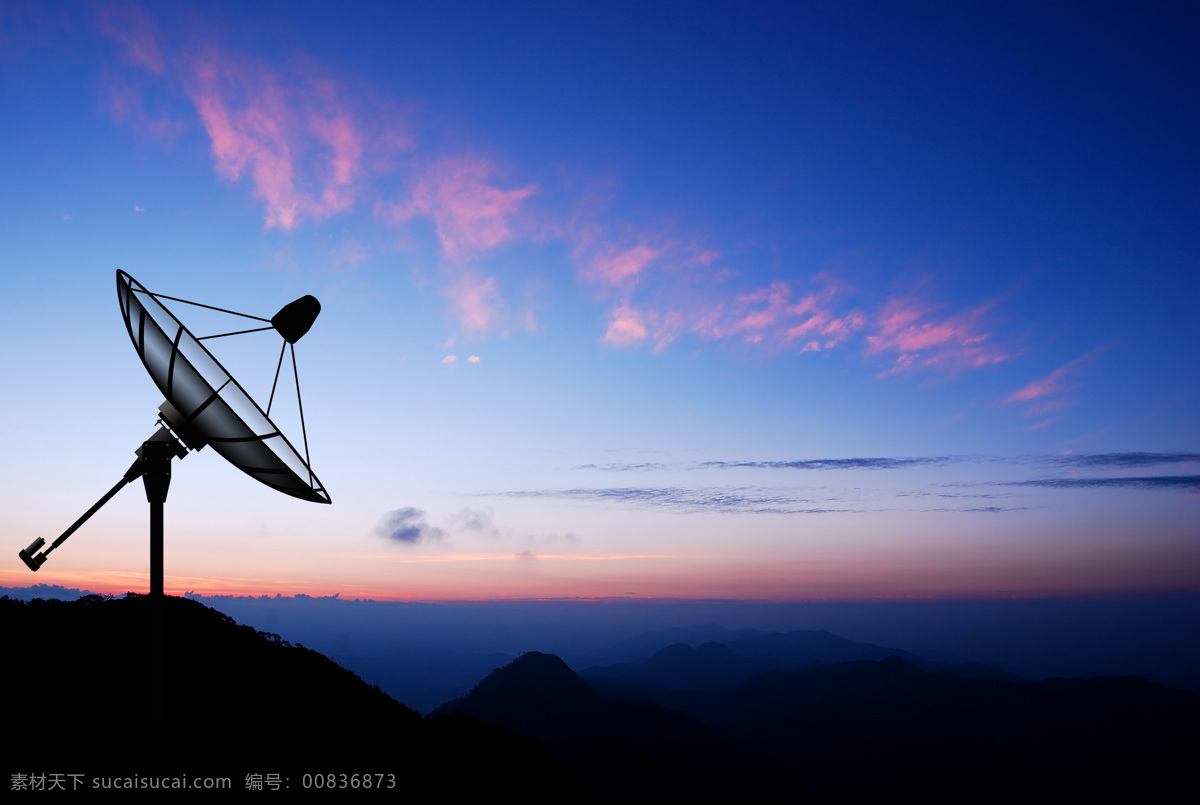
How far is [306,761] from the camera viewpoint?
3253 cm

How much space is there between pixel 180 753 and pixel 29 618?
13.0 m

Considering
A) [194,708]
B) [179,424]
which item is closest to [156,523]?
[179,424]

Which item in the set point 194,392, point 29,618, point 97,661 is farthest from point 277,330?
point 29,618

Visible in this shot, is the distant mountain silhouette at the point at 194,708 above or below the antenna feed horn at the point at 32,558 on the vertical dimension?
below

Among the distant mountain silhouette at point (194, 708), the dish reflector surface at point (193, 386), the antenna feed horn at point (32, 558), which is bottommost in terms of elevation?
the distant mountain silhouette at point (194, 708)

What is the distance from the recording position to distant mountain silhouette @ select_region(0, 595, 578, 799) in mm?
24281

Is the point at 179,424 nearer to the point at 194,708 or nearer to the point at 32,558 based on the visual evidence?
the point at 32,558

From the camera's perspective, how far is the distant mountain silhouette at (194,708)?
956 inches

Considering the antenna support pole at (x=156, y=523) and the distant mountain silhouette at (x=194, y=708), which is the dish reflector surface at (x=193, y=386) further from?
the distant mountain silhouette at (x=194, y=708)

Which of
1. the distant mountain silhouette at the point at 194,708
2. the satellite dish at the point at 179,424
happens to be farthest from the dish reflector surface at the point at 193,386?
the distant mountain silhouette at the point at 194,708

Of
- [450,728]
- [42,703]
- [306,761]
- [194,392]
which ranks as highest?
[194,392]

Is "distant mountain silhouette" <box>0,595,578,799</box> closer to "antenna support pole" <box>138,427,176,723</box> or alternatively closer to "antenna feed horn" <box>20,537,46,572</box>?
"antenna support pole" <box>138,427,176,723</box>

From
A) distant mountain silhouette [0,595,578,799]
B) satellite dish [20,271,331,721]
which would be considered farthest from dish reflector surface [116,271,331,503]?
distant mountain silhouette [0,595,578,799]

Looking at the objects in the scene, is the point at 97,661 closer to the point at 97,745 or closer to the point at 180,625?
the point at 97,745
